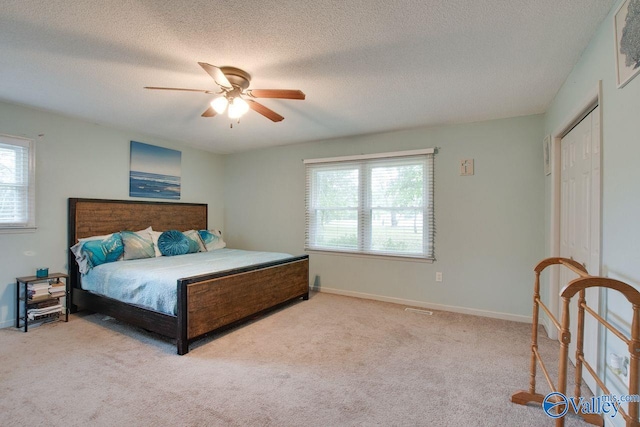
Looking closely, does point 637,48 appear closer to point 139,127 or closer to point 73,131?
point 139,127

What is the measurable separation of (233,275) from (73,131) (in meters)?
2.62

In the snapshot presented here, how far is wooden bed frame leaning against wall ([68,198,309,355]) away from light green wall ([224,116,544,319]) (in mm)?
1171

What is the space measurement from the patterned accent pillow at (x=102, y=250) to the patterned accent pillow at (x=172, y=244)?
491 millimetres

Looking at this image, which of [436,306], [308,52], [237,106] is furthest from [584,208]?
[237,106]

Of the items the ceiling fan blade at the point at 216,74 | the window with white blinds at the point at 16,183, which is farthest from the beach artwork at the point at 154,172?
the ceiling fan blade at the point at 216,74

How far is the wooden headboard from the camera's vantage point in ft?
11.8

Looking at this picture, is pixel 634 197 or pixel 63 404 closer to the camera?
pixel 634 197

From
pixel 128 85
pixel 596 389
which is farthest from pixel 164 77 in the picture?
pixel 596 389

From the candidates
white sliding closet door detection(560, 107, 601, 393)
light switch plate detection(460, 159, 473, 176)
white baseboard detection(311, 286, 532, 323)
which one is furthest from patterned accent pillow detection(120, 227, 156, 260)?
white sliding closet door detection(560, 107, 601, 393)

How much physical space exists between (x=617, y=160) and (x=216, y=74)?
2.40m

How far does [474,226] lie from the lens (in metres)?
3.64

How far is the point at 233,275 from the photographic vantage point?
120 inches

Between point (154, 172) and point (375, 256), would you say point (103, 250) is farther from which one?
point (375, 256)

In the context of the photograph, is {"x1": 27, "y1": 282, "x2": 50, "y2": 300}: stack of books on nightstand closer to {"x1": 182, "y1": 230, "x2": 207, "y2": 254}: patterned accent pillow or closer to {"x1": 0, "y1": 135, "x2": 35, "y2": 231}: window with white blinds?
{"x1": 0, "y1": 135, "x2": 35, "y2": 231}: window with white blinds
